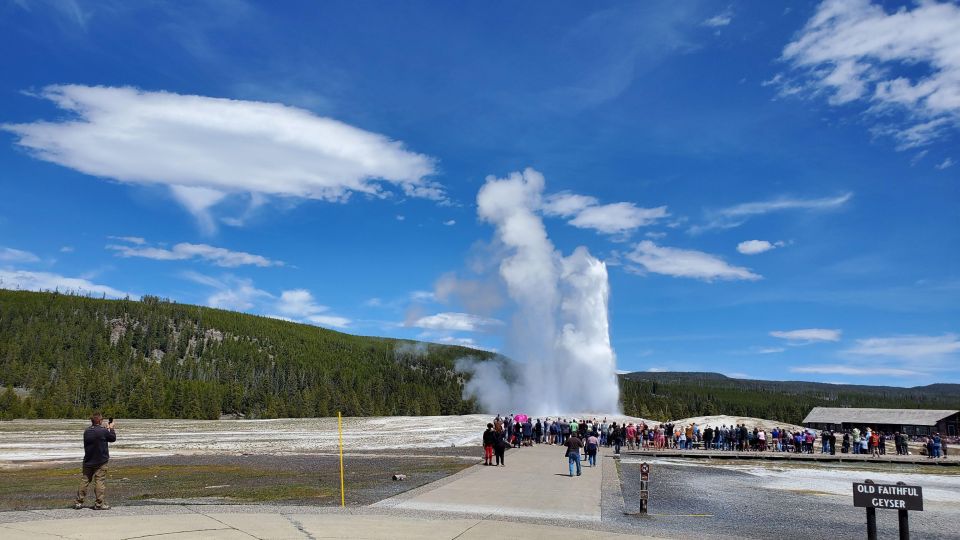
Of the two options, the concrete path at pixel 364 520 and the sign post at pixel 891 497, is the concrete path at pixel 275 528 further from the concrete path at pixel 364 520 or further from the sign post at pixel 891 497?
the sign post at pixel 891 497

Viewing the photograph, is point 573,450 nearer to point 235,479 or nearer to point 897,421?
Result: point 235,479

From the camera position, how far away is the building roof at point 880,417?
89.9 meters

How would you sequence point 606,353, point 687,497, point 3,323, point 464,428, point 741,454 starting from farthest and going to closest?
1. point 3,323
2. point 606,353
3. point 464,428
4. point 741,454
5. point 687,497

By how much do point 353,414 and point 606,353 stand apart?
183 ft

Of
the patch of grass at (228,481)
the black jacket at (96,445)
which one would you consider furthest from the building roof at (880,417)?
the black jacket at (96,445)

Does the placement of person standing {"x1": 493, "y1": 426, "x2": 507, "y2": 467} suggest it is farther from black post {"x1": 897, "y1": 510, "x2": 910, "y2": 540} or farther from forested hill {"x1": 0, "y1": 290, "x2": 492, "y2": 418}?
forested hill {"x1": 0, "y1": 290, "x2": 492, "y2": 418}

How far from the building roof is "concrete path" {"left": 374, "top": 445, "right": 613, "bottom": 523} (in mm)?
79166

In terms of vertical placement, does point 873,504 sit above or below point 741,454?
above

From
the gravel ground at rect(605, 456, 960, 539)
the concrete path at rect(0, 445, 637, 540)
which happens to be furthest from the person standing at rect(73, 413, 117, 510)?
the gravel ground at rect(605, 456, 960, 539)

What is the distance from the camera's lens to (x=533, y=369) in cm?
9969

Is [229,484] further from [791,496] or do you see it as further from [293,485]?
[791,496]

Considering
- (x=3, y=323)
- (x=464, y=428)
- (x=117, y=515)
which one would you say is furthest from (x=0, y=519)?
(x=3, y=323)

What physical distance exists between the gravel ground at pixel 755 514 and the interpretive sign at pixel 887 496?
9.45 feet

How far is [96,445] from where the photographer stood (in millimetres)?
14516
